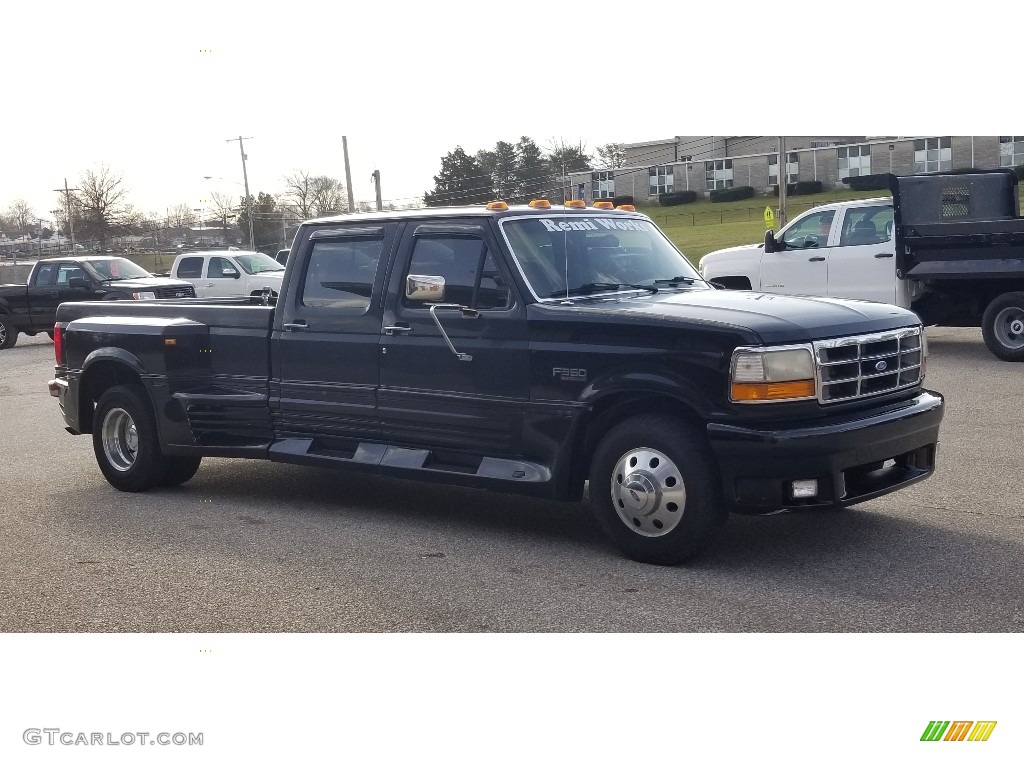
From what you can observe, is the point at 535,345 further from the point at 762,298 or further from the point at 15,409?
the point at 15,409

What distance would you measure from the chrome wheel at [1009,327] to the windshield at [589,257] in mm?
8446

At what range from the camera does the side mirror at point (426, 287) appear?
6.87 metres

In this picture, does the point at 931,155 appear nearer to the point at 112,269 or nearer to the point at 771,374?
the point at 112,269

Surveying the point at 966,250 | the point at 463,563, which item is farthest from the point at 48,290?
the point at 463,563

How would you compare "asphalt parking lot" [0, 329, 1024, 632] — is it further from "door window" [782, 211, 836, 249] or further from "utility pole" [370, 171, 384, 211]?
"door window" [782, 211, 836, 249]

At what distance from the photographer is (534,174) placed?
19.3 meters

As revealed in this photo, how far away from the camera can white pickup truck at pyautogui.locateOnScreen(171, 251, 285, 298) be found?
26469mm

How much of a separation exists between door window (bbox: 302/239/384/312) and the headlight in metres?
2.62

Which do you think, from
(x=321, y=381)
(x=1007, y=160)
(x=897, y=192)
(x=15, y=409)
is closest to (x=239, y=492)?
(x=321, y=381)

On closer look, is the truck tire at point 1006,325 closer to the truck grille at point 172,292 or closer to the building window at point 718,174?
the truck grille at point 172,292

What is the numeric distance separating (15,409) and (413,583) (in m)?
10.0

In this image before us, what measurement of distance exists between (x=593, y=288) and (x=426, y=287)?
0.96 meters

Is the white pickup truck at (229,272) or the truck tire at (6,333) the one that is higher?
the white pickup truck at (229,272)

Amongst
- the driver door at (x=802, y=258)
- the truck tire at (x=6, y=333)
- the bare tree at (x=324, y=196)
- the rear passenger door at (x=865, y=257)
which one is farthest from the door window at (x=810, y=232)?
the truck tire at (x=6, y=333)
